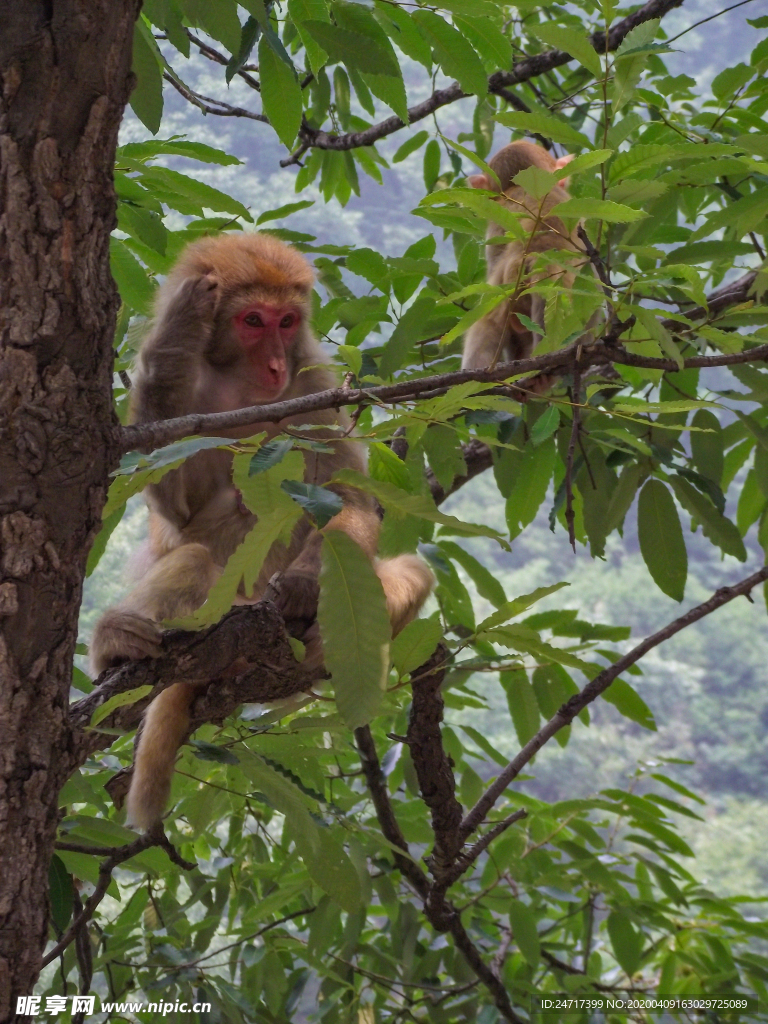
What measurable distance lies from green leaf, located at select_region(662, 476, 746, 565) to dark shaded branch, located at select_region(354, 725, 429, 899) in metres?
0.90

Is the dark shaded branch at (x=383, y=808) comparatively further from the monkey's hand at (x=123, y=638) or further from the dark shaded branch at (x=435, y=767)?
the monkey's hand at (x=123, y=638)

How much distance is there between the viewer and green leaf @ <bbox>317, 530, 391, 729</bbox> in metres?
1.04

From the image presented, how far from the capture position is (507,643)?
1.37 meters

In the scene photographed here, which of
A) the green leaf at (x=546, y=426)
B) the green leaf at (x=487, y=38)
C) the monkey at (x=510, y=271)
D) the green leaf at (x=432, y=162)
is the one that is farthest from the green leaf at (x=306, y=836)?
the green leaf at (x=432, y=162)

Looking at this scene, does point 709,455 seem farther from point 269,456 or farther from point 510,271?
point 269,456

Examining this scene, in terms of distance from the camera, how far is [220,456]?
225 centimetres

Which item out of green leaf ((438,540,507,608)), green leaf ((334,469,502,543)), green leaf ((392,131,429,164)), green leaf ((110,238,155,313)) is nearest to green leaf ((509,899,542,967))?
green leaf ((438,540,507,608))

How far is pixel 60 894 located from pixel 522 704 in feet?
3.67

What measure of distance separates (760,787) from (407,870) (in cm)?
749

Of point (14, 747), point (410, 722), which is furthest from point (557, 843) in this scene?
point (14, 747)

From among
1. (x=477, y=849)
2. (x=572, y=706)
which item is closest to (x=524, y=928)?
(x=477, y=849)

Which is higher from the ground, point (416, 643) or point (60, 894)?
point (416, 643)

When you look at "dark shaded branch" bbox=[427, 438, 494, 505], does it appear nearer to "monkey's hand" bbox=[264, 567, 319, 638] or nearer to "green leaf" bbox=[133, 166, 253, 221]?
"monkey's hand" bbox=[264, 567, 319, 638]

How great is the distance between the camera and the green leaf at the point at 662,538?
2.02 metres
